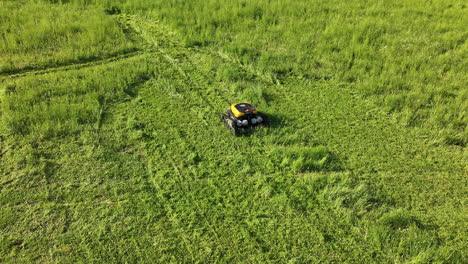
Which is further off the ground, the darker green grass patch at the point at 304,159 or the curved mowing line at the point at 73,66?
the curved mowing line at the point at 73,66

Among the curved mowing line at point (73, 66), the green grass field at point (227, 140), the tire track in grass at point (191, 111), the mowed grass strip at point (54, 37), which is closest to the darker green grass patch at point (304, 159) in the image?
the green grass field at point (227, 140)

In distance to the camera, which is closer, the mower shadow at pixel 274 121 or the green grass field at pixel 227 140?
the green grass field at pixel 227 140

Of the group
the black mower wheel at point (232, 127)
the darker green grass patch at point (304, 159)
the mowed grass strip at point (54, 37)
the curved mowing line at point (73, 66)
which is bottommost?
the darker green grass patch at point (304, 159)

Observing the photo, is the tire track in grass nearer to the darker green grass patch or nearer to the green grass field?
the green grass field

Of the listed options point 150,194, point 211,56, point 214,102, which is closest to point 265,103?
point 214,102

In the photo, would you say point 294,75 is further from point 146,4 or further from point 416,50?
point 146,4

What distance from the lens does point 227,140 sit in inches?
205

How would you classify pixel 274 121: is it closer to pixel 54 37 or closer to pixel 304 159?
pixel 304 159

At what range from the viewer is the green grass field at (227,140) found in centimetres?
390

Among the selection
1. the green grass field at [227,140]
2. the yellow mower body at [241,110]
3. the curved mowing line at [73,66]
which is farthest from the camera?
the curved mowing line at [73,66]

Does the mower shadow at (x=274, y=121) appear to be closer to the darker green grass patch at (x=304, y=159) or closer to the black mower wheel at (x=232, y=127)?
the black mower wheel at (x=232, y=127)

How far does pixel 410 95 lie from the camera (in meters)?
6.20

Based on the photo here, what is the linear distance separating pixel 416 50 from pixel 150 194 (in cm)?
655

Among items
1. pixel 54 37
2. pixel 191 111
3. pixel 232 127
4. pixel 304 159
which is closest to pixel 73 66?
pixel 54 37
